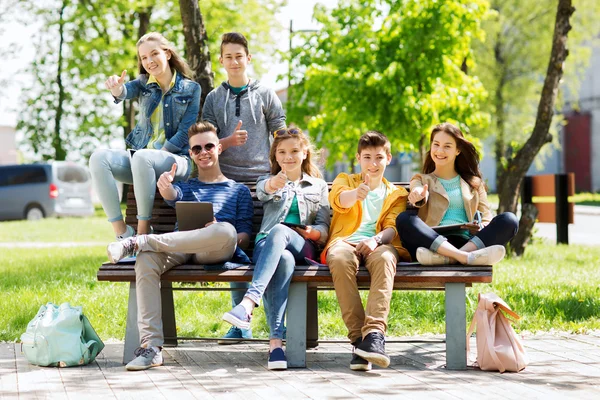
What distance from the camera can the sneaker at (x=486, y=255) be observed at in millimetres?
5160

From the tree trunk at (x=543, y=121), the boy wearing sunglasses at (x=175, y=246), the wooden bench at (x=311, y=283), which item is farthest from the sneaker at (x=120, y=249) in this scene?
the tree trunk at (x=543, y=121)

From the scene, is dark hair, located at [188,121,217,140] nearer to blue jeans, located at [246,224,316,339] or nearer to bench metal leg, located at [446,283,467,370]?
blue jeans, located at [246,224,316,339]

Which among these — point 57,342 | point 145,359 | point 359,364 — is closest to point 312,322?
point 359,364

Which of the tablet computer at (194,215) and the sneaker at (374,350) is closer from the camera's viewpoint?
the sneaker at (374,350)

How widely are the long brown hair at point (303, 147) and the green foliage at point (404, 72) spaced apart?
11947mm

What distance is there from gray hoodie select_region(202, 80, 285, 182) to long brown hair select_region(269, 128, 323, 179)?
0.41 meters

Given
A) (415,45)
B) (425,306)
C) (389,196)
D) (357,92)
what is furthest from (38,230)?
(389,196)

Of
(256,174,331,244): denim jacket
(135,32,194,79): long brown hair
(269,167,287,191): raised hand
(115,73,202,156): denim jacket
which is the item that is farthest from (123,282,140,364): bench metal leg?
(135,32,194,79): long brown hair

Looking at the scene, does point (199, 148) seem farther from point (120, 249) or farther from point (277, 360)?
point (277, 360)

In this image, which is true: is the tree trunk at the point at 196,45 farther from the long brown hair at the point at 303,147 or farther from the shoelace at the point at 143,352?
the shoelace at the point at 143,352

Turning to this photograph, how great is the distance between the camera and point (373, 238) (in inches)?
214

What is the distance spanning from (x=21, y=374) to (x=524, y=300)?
14.3 feet

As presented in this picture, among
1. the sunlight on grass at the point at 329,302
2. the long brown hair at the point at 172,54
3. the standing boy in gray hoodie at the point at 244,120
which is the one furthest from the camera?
the sunlight on grass at the point at 329,302

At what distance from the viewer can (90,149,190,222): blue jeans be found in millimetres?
5688
